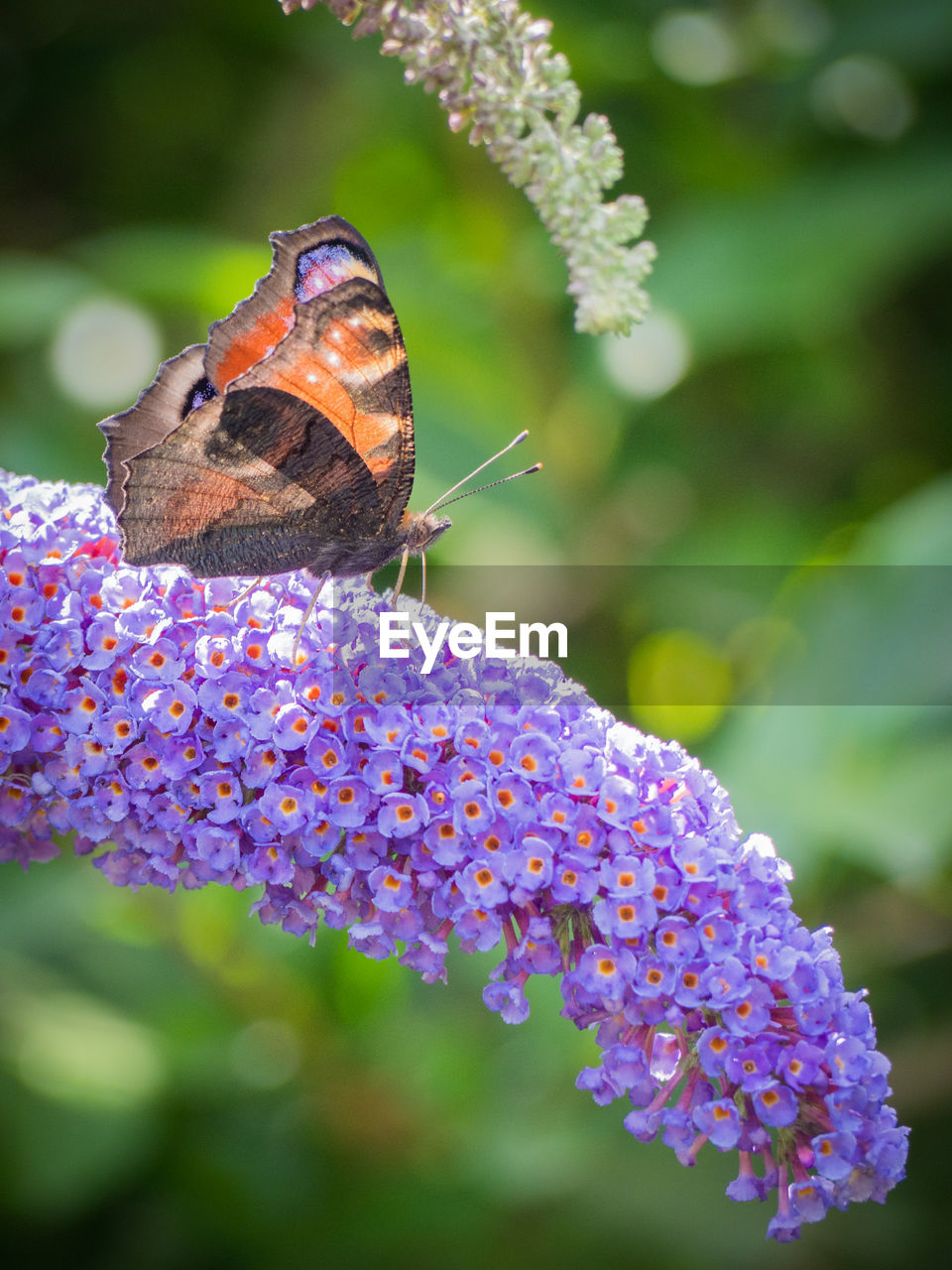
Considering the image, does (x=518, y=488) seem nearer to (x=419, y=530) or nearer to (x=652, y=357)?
(x=652, y=357)

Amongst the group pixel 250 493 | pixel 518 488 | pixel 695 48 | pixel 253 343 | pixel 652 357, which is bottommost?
pixel 250 493

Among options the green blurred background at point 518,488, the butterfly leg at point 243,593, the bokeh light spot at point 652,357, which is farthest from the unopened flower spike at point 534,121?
the bokeh light spot at point 652,357

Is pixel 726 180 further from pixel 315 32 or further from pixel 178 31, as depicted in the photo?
pixel 178 31

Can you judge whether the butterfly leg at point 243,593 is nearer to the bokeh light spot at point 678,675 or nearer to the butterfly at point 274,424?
the butterfly at point 274,424

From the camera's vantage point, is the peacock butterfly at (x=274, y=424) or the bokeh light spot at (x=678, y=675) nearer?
the peacock butterfly at (x=274, y=424)

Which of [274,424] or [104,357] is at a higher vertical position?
[104,357]

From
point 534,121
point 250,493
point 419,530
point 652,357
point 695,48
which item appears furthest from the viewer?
point 695,48

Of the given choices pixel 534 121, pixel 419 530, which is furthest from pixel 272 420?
pixel 534 121
